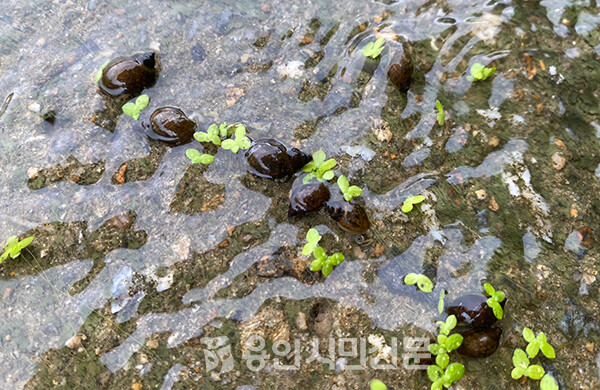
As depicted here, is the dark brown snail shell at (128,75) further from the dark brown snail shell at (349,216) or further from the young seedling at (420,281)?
the young seedling at (420,281)

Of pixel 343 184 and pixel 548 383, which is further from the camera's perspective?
pixel 343 184

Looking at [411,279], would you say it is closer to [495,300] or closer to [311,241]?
[495,300]

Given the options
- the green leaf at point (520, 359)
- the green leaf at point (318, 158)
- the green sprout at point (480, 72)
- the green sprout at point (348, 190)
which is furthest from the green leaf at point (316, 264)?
the green sprout at point (480, 72)

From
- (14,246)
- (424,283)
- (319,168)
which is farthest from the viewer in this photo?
(319,168)

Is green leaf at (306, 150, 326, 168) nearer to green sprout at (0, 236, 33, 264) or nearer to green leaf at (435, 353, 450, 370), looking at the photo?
green leaf at (435, 353, 450, 370)

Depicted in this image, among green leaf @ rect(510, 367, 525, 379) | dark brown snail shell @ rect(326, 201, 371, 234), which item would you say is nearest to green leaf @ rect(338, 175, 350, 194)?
dark brown snail shell @ rect(326, 201, 371, 234)

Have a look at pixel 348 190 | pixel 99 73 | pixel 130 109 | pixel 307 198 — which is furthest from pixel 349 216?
pixel 99 73

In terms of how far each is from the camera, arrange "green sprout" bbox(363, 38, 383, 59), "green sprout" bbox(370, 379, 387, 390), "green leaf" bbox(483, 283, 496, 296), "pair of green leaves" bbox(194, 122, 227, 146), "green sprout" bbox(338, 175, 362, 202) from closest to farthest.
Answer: "green sprout" bbox(370, 379, 387, 390)
"green leaf" bbox(483, 283, 496, 296)
"green sprout" bbox(338, 175, 362, 202)
"pair of green leaves" bbox(194, 122, 227, 146)
"green sprout" bbox(363, 38, 383, 59)
